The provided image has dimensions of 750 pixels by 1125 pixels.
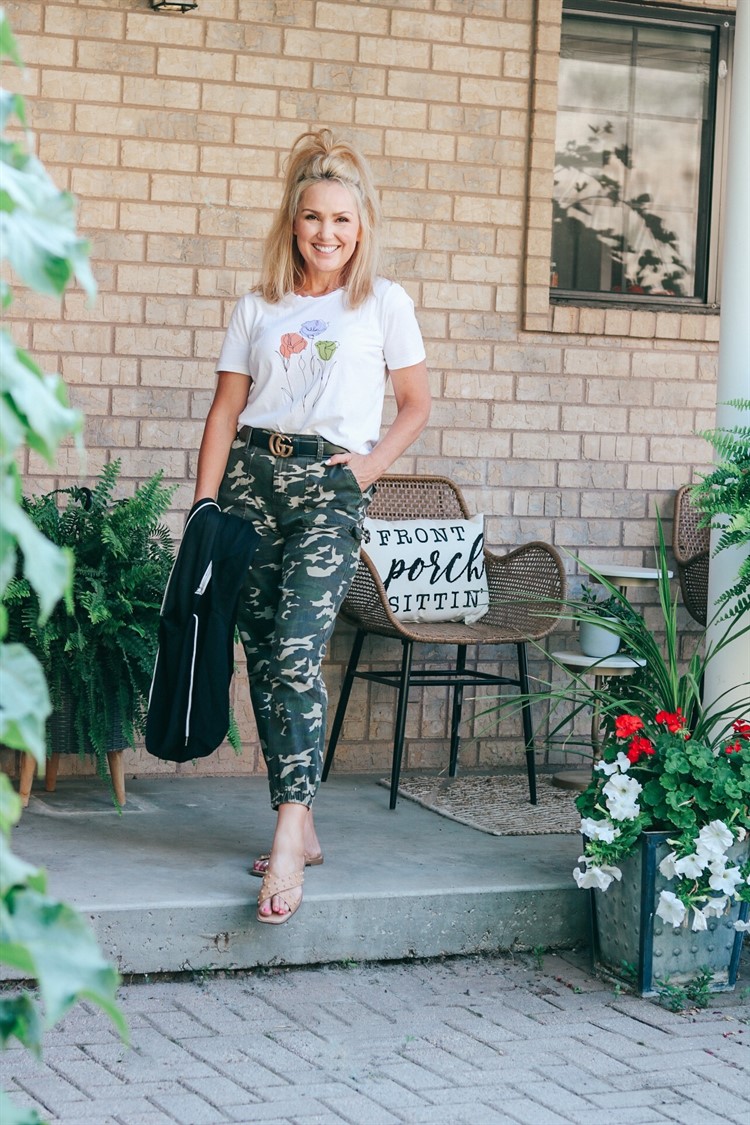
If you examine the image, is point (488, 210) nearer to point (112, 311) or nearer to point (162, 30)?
point (162, 30)

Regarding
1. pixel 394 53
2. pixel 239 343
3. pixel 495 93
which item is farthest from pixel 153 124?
pixel 239 343

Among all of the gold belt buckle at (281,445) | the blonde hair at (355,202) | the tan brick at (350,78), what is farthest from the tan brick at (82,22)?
the gold belt buckle at (281,445)

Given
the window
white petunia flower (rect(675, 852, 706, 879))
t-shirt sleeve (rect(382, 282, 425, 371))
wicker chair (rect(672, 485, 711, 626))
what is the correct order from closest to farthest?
white petunia flower (rect(675, 852, 706, 879)), t-shirt sleeve (rect(382, 282, 425, 371)), wicker chair (rect(672, 485, 711, 626)), the window

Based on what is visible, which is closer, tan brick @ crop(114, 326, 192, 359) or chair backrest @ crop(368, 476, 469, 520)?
tan brick @ crop(114, 326, 192, 359)

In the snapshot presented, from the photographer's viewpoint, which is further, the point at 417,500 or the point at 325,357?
the point at 417,500

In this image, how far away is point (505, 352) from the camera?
5270mm

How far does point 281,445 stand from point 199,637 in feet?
1.62

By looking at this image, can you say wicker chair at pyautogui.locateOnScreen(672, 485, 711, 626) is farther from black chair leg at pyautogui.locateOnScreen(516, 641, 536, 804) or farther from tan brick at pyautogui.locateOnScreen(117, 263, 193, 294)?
tan brick at pyautogui.locateOnScreen(117, 263, 193, 294)

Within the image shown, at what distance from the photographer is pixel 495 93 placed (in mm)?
5203

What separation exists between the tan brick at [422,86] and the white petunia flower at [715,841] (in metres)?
2.85

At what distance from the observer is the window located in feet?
17.9

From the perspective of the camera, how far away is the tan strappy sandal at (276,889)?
11.2 ft

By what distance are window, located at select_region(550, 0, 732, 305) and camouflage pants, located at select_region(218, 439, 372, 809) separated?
6.98 feet

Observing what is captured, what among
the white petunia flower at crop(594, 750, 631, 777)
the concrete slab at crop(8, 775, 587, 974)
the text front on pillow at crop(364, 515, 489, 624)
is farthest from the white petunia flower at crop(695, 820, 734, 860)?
the text front on pillow at crop(364, 515, 489, 624)
